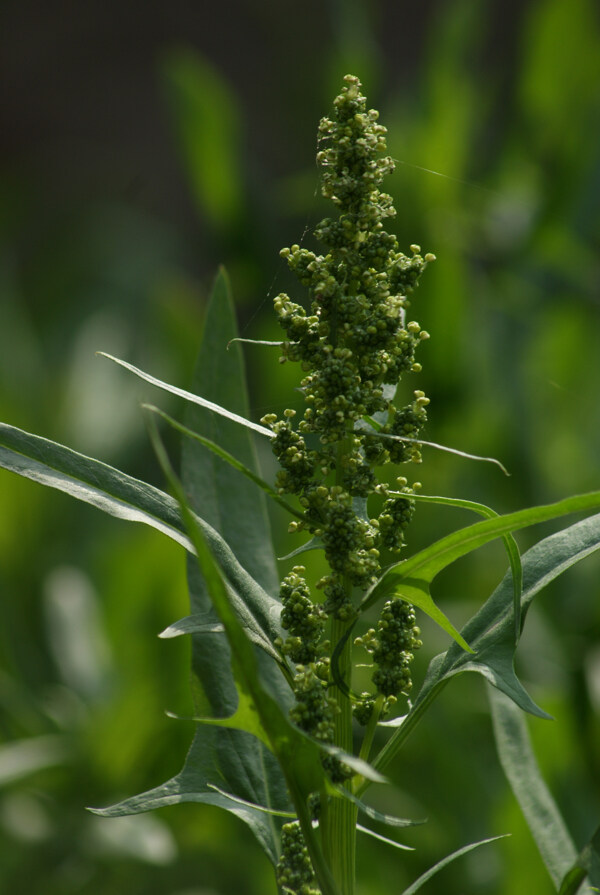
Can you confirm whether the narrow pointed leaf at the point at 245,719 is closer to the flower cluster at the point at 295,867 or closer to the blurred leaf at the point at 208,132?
the flower cluster at the point at 295,867

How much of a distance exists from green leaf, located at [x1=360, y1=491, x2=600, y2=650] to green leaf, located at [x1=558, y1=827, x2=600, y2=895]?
6.3 inches

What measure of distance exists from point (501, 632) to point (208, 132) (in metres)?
1.74

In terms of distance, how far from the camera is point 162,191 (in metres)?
3.77

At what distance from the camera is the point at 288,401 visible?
1613 millimetres

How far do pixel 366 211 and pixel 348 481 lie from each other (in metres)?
0.14

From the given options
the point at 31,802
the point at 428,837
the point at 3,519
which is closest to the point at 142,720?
the point at 31,802

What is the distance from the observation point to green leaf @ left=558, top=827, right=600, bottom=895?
57cm

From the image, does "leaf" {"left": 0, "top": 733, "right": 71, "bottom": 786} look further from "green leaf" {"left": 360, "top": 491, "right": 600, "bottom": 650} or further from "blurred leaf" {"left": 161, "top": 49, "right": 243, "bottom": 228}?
"blurred leaf" {"left": 161, "top": 49, "right": 243, "bottom": 228}

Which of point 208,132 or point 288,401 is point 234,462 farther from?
point 208,132

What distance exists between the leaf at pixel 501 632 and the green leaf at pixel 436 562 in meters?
0.05

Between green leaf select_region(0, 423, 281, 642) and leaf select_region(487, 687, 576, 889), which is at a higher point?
green leaf select_region(0, 423, 281, 642)

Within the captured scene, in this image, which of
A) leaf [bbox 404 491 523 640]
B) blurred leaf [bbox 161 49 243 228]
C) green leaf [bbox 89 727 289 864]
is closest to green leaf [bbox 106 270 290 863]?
green leaf [bbox 89 727 289 864]

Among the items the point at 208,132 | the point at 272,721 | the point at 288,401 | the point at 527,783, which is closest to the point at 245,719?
the point at 272,721

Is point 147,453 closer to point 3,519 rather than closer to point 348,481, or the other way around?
point 3,519
